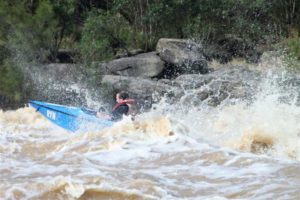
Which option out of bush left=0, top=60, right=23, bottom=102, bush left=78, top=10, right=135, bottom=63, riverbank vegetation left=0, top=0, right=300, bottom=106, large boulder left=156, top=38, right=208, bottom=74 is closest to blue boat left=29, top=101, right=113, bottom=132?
bush left=0, top=60, right=23, bottom=102

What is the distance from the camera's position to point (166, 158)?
688cm

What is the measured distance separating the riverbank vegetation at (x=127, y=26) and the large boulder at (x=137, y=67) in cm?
52

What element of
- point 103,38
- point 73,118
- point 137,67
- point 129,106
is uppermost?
point 103,38

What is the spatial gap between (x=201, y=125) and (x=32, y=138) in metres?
2.87

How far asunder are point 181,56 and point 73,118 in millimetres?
4853

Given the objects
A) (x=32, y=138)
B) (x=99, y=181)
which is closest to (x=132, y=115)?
(x=32, y=138)

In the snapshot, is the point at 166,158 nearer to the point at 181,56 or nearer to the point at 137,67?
the point at 137,67

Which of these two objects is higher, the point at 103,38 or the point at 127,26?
the point at 127,26

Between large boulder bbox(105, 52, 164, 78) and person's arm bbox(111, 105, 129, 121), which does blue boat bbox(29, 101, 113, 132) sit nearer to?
person's arm bbox(111, 105, 129, 121)

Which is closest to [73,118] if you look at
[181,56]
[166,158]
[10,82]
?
[166,158]

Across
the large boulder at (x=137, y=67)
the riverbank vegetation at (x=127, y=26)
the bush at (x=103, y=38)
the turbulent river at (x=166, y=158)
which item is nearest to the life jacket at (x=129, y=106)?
the turbulent river at (x=166, y=158)

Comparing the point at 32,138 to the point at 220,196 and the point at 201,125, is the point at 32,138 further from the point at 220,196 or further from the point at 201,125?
the point at 220,196

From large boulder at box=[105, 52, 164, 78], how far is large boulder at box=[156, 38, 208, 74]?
0.28 m

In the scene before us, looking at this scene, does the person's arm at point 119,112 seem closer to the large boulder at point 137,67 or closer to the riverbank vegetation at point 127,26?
the large boulder at point 137,67
